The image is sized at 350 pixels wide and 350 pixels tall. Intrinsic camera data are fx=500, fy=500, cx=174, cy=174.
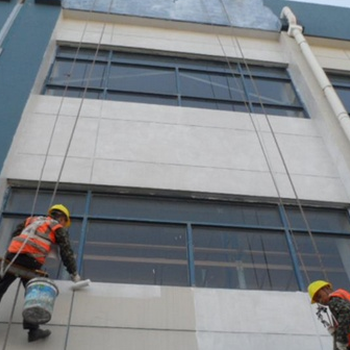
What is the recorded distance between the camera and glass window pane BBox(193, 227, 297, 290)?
705 centimetres

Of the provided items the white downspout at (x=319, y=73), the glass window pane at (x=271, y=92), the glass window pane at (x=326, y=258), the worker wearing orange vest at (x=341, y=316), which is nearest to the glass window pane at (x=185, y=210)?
the glass window pane at (x=326, y=258)

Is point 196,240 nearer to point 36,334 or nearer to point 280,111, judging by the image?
point 36,334

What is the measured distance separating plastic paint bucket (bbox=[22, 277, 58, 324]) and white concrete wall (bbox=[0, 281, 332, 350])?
50cm

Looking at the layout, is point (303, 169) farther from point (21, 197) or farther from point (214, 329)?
point (21, 197)

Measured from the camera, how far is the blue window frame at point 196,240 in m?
7.04

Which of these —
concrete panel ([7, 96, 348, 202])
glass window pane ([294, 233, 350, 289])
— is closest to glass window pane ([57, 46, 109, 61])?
concrete panel ([7, 96, 348, 202])

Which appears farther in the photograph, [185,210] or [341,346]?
[185,210]

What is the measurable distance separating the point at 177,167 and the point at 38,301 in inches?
151

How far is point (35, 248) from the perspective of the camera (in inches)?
228

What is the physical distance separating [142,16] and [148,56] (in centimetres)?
128

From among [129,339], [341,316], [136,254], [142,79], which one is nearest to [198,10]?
[142,79]

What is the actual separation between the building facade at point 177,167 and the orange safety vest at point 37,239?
767 mm

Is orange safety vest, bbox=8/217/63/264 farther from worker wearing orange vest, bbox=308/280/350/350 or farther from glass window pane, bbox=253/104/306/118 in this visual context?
glass window pane, bbox=253/104/306/118

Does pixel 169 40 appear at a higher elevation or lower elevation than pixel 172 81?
higher
